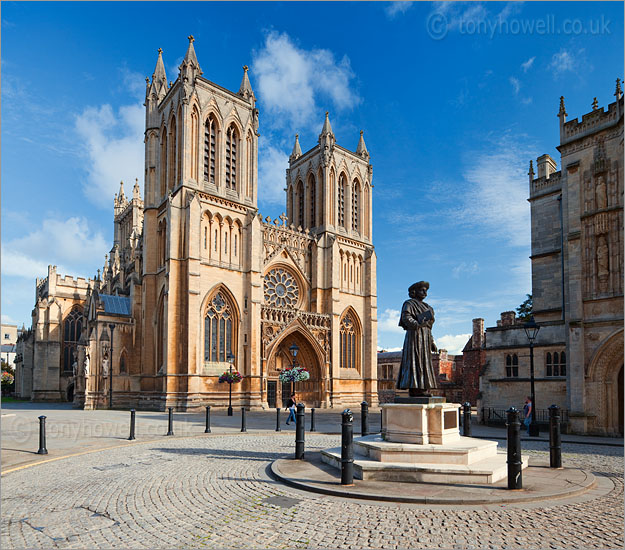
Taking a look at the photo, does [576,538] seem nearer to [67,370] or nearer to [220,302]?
[220,302]

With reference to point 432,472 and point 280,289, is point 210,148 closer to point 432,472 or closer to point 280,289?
point 280,289

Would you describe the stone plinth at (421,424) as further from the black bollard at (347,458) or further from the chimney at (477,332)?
the chimney at (477,332)

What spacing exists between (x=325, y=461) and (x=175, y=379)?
23707mm

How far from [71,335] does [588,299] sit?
54.1 metres

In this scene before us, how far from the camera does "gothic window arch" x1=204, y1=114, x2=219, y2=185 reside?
1465 inches

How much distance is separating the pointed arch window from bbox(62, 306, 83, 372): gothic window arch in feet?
97.2

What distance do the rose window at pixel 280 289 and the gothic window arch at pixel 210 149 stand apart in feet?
30.0

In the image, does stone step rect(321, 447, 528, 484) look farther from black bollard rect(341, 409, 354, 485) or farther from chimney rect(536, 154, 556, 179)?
chimney rect(536, 154, 556, 179)

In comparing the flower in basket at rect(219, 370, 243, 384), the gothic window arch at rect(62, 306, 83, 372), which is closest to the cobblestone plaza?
the flower in basket at rect(219, 370, 243, 384)

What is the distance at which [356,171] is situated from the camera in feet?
158

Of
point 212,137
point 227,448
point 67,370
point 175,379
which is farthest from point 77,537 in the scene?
point 67,370

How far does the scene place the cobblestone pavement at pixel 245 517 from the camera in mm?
5867

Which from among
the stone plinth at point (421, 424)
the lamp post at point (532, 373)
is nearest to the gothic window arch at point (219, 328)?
the lamp post at point (532, 373)

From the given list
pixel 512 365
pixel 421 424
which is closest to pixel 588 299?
pixel 512 365
